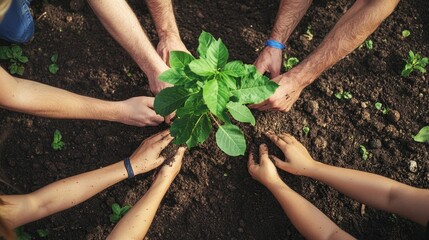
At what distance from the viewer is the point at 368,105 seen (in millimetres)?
2574

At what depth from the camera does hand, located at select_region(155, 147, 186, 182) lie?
2.38m

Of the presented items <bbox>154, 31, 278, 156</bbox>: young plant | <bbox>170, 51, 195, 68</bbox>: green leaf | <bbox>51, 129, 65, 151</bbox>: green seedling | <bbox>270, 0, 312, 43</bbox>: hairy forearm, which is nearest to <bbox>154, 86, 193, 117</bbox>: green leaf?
<bbox>154, 31, 278, 156</bbox>: young plant

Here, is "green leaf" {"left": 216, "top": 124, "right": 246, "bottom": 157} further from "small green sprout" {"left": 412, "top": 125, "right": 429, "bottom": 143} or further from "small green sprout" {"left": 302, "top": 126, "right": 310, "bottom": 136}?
"small green sprout" {"left": 412, "top": 125, "right": 429, "bottom": 143}

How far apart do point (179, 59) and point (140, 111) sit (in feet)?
2.26

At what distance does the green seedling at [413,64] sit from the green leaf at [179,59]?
5.10 feet

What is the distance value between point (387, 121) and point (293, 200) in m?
0.85

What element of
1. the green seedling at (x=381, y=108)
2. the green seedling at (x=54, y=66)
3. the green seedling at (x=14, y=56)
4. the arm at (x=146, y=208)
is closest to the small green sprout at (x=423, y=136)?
the green seedling at (x=381, y=108)

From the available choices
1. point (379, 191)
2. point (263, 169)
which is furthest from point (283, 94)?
point (379, 191)

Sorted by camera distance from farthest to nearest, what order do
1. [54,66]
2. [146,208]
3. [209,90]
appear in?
[54,66] < [146,208] < [209,90]

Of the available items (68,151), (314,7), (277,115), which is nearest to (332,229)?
(277,115)

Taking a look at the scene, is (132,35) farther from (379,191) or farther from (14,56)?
(379,191)

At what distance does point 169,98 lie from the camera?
5.66ft

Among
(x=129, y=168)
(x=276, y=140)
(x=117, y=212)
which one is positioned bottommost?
(x=117, y=212)

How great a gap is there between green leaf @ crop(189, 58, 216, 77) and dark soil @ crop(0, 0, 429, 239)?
925 millimetres
